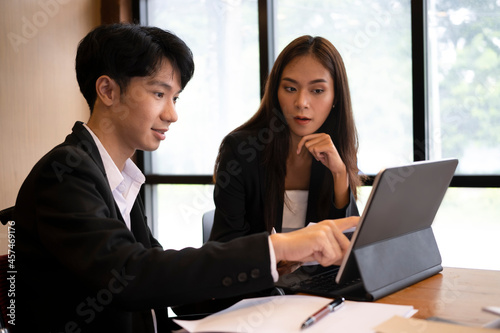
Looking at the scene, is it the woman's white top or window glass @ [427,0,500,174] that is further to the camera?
window glass @ [427,0,500,174]

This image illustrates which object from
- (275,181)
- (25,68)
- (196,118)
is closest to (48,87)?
(25,68)

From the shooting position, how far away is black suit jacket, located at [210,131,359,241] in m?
1.96

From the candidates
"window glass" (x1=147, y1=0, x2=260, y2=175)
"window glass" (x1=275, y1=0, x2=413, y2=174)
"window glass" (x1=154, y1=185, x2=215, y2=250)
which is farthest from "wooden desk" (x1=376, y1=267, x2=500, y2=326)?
"window glass" (x1=154, y1=185, x2=215, y2=250)

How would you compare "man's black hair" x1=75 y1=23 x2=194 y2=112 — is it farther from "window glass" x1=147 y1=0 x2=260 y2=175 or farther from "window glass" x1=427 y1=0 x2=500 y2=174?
"window glass" x1=147 y1=0 x2=260 y2=175

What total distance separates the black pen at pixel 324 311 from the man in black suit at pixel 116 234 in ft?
0.30

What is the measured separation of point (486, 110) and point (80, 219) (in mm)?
2539

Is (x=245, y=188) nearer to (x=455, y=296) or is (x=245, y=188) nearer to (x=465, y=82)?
(x=455, y=296)

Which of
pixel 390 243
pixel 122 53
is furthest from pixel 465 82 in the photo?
pixel 122 53

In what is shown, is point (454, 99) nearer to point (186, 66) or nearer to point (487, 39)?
point (487, 39)

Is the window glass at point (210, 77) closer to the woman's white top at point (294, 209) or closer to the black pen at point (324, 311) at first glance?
the woman's white top at point (294, 209)

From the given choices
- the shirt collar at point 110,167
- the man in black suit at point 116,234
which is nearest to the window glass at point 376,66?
the man in black suit at point 116,234

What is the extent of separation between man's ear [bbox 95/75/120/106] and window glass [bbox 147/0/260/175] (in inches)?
88.0

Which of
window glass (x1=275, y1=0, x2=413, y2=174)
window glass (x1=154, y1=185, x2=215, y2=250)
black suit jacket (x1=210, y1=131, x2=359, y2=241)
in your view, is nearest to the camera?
black suit jacket (x1=210, y1=131, x2=359, y2=241)

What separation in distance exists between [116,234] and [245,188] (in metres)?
1.06
